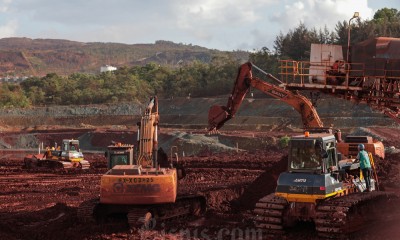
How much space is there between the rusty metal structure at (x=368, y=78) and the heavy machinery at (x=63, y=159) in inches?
686

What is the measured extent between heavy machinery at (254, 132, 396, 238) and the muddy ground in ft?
1.42

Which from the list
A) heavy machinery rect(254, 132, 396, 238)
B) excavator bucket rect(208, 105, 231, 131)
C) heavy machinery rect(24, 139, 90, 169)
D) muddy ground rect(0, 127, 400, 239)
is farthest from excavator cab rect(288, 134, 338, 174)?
heavy machinery rect(24, 139, 90, 169)

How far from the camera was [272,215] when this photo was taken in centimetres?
1274

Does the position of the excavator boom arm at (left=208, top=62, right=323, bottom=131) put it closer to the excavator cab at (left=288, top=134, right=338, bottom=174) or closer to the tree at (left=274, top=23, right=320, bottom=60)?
the excavator cab at (left=288, top=134, right=338, bottom=174)

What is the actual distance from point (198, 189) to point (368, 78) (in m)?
7.22

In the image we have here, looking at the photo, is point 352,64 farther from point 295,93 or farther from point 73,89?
point 73,89

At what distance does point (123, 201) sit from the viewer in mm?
14320

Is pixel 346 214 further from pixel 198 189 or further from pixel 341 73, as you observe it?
pixel 198 189

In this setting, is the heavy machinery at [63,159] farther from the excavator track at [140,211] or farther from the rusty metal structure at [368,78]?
the rusty metal structure at [368,78]

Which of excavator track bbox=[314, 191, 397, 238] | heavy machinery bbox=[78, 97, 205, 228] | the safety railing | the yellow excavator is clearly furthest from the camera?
the safety railing

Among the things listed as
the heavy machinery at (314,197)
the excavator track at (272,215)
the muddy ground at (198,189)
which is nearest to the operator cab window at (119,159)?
the muddy ground at (198,189)

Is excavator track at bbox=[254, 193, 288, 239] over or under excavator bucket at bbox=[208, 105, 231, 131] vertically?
under

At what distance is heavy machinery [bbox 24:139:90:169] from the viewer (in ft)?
107

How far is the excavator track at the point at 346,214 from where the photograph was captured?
1190 centimetres
